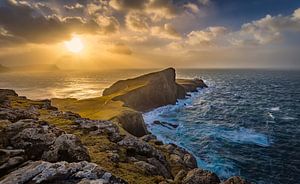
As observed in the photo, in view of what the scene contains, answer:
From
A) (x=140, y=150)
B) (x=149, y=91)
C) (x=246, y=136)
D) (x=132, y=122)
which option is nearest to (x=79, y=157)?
(x=140, y=150)

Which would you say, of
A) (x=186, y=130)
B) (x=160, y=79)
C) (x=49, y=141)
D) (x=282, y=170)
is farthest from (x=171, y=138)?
(x=160, y=79)

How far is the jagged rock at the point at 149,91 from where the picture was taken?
270 feet

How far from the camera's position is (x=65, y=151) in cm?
1469

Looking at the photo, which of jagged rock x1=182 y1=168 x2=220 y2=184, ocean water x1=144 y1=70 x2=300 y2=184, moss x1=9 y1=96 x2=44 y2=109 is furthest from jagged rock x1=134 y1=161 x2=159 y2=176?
moss x1=9 y1=96 x2=44 y2=109

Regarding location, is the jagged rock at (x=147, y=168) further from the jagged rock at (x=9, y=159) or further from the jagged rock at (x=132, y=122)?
the jagged rock at (x=132, y=122)

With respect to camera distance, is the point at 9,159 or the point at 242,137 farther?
the point at 242,137

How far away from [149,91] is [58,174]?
81.1m

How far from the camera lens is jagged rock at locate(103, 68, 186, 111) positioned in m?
82.2

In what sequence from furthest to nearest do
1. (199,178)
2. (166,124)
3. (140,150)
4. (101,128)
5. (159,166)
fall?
1. (166,124)
2. (101,128)
3. (140,150)
4. (159,166)
5. (199,178)

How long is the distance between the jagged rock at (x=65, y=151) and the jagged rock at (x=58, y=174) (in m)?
1.84

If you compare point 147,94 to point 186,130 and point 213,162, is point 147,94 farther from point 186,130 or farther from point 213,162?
point 213,162

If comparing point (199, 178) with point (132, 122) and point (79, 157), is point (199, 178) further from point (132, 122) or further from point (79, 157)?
point (132, 122)

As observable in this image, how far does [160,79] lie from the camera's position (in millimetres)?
102812

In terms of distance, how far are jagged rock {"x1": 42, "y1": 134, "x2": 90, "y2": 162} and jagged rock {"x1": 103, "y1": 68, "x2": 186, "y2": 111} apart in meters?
58.3
